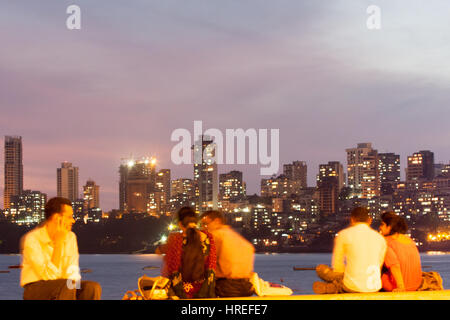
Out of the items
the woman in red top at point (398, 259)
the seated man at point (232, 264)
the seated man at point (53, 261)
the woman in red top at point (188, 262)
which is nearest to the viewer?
the seated man at point (53, 261)

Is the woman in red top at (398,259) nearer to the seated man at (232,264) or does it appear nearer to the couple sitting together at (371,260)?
the couple sitting together at (371,260)

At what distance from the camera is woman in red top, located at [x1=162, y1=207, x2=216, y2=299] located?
21.0 ft

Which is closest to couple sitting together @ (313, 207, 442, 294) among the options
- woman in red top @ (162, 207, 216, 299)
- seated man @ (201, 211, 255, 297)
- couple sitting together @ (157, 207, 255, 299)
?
seated man @ (201, 211, 255, 297)

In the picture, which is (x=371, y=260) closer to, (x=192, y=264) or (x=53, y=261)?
(x=192, y=264)

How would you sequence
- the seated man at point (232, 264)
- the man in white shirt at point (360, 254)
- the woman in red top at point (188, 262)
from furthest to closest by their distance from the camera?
the seated man at point (232, 264) < the man in white shirt at point (360, 254) < the woman in red top at point (188, 262)

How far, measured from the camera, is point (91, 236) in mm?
167125

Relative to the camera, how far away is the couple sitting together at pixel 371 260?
6887 mm

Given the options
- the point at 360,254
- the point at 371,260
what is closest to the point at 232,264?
the point at 360,254

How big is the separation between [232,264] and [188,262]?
2.63ft

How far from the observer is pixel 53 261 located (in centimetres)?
548

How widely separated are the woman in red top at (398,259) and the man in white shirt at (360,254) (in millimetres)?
233

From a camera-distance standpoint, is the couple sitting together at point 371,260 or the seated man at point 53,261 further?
the couple sitting together at point 371,260

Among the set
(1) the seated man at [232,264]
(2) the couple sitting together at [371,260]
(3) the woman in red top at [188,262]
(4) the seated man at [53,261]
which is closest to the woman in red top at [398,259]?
(2) the couple sitting together at [371,260]
